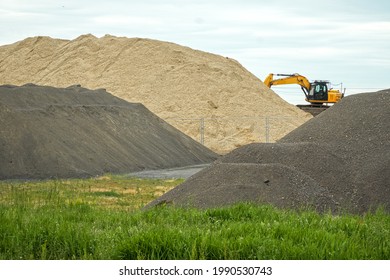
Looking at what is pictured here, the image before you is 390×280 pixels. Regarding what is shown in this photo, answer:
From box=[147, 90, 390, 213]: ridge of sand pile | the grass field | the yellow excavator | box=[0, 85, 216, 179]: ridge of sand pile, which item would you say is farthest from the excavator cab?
the grass field

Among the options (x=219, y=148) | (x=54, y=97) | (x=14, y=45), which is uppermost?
(x=14, y=45)

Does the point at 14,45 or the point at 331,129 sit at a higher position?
the point at 14,45

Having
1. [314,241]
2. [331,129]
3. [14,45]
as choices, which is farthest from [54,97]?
[14,45]

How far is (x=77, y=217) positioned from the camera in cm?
1042

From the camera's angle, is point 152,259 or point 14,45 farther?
point 14,45

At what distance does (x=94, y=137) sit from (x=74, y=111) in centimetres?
234

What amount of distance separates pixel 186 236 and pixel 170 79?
5138 centimetres

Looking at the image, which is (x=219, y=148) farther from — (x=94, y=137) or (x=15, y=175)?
(x=15, y=175)

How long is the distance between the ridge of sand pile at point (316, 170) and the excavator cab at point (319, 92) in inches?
1336

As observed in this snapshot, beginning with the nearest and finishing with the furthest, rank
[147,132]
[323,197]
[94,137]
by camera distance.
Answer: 1. [323,197]
2. [94,137]
3. [147,132]

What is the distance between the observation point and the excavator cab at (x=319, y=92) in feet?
175

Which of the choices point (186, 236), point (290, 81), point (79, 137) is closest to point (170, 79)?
point (290, 81)

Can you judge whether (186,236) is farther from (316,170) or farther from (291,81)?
(291,81)

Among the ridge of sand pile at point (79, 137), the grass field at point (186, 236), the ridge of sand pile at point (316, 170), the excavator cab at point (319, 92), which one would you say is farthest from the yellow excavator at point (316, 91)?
the grass field at point (186, 236)
